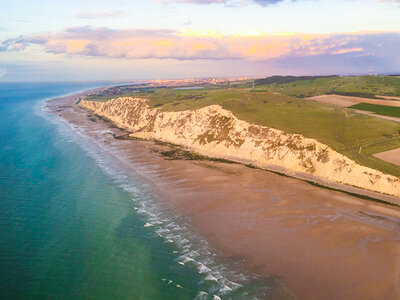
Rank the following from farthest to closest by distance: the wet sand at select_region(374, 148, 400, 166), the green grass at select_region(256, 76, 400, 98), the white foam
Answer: the green grass at select_region(256, 76, 400, 98)
the wet sand at select_region(374, 148, 400, 166)
the white foam

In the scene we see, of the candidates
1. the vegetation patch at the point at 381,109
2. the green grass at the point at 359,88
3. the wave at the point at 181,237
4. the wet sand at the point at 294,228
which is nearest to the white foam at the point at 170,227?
the wave at the point at 181,237

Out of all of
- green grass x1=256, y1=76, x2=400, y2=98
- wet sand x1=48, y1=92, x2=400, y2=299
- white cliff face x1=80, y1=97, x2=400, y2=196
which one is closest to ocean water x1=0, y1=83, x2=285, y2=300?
wet sand x1=48, y1=92, x2=400, y2=299

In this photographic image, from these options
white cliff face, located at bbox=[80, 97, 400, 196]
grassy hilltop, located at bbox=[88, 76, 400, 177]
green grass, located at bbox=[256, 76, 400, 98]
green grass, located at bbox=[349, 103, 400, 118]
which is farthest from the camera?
green grass, located at bbox=[256, 76, 400, 98]

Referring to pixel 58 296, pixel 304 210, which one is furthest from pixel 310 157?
pixel 58 296

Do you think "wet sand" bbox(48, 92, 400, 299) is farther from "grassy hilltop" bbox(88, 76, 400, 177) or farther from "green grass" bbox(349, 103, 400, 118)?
"green grass" bbox(349, 103, 400, 118)

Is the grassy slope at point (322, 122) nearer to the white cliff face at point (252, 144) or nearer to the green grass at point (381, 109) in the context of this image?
the white cliff face at point (252, 144)

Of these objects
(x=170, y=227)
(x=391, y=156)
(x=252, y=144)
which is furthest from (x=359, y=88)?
(x=170, y=227)
